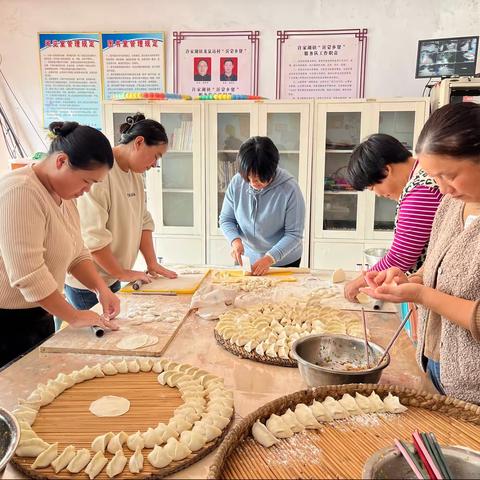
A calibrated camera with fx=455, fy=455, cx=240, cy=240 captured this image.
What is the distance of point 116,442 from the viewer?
1.02 metres

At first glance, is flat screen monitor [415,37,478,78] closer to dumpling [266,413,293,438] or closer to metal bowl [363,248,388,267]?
metal bowl [363,248,388,267]

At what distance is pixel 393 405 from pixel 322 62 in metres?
4.04

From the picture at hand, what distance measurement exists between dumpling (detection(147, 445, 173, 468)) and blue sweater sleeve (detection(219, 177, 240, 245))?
7.04 feet

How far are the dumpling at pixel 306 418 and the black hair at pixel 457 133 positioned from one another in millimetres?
773

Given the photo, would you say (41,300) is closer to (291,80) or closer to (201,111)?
(201,111)

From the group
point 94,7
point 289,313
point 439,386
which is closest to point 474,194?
point 439,386

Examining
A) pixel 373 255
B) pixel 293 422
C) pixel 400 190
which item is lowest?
pixel 373 255

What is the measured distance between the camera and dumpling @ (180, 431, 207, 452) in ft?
3.34

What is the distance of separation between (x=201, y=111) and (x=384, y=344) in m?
3.37

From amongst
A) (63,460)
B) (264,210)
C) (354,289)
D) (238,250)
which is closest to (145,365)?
(63,460)

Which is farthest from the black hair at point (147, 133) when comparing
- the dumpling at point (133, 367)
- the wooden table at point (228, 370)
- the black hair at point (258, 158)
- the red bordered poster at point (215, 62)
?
the red bordered poster at point (215, 62)

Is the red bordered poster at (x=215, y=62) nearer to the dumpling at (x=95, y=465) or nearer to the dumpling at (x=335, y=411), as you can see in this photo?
the dumpling at (x=335, y=411)

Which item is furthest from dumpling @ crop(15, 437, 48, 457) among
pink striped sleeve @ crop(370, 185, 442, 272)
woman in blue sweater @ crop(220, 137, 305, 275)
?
woman in blue sweater @ crop(220, 137, 305, 275)

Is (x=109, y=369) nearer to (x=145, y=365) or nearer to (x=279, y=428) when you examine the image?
(x=145, y=365)
